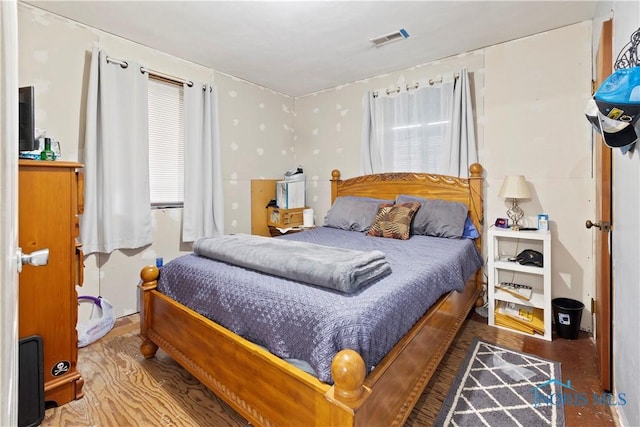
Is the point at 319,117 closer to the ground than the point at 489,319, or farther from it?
farther from it

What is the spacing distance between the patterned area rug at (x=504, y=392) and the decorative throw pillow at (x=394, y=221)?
100 cm

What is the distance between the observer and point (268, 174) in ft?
12.8

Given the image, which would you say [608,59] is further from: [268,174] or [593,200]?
[268,174]

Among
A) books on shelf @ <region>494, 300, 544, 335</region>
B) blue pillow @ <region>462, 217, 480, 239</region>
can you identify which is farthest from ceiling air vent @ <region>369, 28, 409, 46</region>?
books on shelf @ <region>494, 300, 544, 335</region>

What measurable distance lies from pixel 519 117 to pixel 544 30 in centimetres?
68

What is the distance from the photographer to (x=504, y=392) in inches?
65.9

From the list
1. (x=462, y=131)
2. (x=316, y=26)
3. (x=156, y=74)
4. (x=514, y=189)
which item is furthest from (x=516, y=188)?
(x=156, y=74)

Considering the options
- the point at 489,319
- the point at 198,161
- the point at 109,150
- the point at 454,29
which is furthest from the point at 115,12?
the point at 489,319

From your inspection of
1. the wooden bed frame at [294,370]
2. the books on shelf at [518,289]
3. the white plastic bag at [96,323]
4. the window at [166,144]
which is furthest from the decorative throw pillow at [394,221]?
the white plastic bag at [96,323]

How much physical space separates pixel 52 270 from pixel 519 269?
9.91 ft

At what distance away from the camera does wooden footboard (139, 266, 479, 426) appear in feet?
3.21

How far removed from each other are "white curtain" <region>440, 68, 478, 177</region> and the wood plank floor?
148 cm

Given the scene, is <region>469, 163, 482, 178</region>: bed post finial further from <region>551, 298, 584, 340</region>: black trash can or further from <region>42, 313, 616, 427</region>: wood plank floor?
<region>42, 313, 616, 427</region>: wood plank floor

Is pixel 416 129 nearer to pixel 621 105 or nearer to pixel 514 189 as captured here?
pixel 514 189
